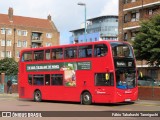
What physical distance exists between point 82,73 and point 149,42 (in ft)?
40.0

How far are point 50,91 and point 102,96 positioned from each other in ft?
17.6

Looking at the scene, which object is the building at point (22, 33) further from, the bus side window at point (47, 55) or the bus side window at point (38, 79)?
the bus side window at point (47, 55)

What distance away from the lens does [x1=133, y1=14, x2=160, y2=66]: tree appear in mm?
37062

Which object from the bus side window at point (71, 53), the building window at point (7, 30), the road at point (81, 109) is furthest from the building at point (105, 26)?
the road at point (81, 109)

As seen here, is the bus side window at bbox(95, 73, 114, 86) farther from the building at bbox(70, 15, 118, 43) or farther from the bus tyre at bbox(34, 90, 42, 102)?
the building at bbox(70, 15, 118, 43)

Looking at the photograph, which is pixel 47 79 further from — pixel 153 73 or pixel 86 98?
pixel 153 73

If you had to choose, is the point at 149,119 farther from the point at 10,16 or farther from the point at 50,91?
the point at 10,16

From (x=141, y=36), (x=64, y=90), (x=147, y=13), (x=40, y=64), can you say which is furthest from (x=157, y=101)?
(x=147, y=13)

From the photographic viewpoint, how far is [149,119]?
16.3 m

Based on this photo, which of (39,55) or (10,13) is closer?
(39,55)

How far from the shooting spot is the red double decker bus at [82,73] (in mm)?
25469

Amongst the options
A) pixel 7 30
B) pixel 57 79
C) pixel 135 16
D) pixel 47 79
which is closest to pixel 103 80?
pixel 57 79

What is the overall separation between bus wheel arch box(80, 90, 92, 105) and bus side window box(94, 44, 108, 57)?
2721 millimetres

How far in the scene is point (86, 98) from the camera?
27.3 m
